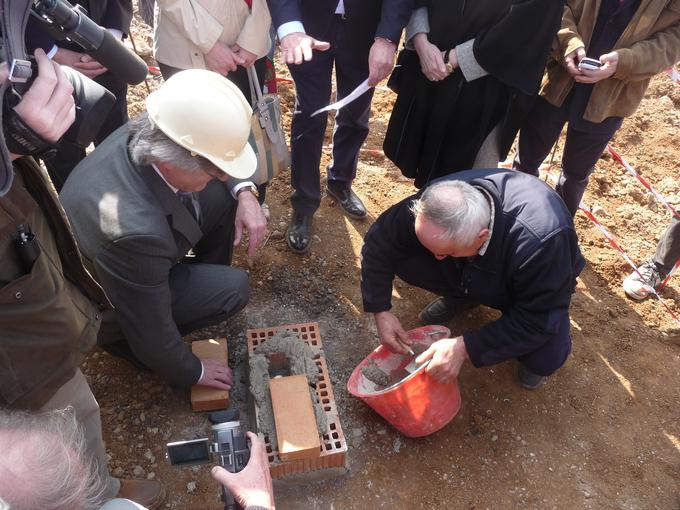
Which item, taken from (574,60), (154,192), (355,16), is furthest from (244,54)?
(574,60)

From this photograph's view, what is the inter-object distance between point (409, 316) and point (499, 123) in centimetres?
124

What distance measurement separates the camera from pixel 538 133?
A: 3.28 metres

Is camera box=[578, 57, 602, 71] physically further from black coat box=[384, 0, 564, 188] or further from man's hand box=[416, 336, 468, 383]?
man's hand box=[416, 336, 468, 383]

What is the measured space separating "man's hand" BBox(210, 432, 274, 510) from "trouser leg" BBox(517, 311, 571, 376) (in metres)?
1.57

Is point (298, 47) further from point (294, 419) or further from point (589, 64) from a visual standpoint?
point (294, 419)

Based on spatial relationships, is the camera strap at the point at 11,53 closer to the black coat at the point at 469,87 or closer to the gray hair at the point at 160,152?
the gray hair at the point at 160,152

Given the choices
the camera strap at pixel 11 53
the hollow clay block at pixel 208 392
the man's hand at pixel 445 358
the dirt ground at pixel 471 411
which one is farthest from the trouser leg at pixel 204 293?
the camera strap at pixel 11 53

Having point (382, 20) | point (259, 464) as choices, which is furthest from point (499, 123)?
point (259, 464)

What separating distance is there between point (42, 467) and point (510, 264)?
198 cm

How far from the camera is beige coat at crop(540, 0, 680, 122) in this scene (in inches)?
107

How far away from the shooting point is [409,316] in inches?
132

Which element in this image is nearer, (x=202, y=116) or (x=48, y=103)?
(x=48, y=103)

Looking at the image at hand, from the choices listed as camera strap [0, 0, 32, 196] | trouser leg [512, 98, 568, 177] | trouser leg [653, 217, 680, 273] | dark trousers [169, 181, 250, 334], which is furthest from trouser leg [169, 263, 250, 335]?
trouser leg [653, 217, 680, 273]

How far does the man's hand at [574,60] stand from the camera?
2824mm
